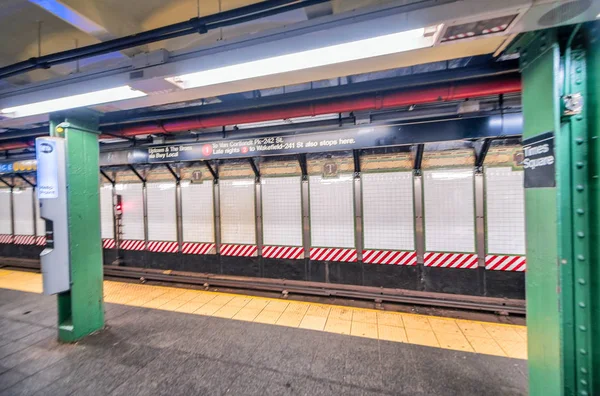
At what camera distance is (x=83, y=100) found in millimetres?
2332

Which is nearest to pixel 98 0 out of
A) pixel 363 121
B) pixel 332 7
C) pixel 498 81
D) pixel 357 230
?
pixel 332 7

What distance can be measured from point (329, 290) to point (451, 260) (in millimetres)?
2246

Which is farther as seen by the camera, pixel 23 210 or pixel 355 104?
pixel 23 210

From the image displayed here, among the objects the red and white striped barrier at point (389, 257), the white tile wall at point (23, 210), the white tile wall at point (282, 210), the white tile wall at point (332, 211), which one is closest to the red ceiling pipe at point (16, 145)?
the white tile wall at point (23, 210)

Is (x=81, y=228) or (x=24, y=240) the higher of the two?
(x=81, y=228)

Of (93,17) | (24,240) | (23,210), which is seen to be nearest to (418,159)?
(93,17)

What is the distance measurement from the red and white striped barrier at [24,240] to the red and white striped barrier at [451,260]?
1096 centimetres

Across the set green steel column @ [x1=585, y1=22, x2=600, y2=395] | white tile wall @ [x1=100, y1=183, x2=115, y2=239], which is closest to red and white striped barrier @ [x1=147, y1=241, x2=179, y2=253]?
white tile wall @ [x1=100, y1=183, x2=115, y2=239]

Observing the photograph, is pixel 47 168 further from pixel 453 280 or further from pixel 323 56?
pixel 453 280

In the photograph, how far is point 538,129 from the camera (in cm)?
152

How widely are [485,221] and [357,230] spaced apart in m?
2.15

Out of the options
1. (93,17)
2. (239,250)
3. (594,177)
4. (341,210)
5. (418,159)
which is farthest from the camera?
(239,250)

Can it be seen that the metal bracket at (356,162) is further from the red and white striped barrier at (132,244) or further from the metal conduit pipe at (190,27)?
the red and white striped barrier at (132,244)

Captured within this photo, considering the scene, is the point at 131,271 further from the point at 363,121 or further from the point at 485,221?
the point at 485,221
